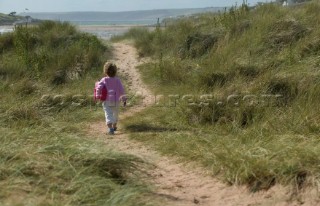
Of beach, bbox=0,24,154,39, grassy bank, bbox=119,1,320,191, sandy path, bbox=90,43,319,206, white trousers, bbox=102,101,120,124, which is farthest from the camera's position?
beach, bbox=0,24,154,39

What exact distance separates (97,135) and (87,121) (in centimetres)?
113

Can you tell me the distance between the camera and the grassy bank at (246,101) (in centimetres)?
457

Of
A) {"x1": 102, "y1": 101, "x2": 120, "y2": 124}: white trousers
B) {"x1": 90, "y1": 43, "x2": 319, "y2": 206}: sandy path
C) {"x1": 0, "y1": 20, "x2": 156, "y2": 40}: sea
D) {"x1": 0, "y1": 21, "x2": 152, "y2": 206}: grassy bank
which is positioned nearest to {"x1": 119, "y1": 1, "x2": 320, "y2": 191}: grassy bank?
{"x1": 90, "y1": 43, "x2": 319, "y2": 206}: sandy path

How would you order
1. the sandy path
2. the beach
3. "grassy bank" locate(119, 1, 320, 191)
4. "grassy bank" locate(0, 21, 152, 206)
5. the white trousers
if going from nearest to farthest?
"grassy bank" locate(0, 21, 152, 206) → the sandy path → "grassy bank" locate(119, 1, 320, 191) → the white trousers → the beach

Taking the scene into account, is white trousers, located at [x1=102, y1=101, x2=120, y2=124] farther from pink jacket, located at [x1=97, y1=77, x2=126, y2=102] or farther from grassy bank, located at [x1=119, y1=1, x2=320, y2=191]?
grassy bank, located at [x1=119, y1=1, x2=320, y2=191]

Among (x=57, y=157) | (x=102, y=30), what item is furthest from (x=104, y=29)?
(x=57, y=157)

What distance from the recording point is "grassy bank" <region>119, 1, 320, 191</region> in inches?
180

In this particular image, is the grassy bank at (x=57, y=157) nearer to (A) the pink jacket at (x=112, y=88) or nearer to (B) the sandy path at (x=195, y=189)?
(B) the sandy path at (x=195, y=189)

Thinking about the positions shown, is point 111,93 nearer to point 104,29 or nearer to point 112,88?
point 112,88

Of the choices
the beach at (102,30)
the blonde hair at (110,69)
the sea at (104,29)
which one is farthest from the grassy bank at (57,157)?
the beach at (102,30)

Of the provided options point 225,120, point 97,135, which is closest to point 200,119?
point 225,120

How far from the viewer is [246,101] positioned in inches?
275

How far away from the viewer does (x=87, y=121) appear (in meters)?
8.24

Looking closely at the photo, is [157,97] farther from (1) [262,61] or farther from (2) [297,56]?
(2) [297,56]
